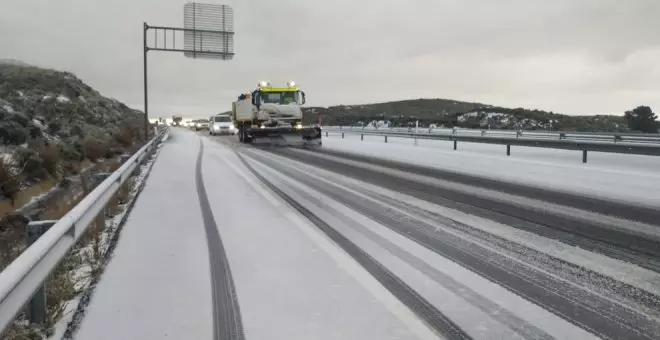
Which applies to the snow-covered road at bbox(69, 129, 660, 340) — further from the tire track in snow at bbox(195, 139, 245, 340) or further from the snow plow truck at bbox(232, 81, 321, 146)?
the snow plow truck at bbox(232, 81, 321, 146)

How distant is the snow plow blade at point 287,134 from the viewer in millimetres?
28934

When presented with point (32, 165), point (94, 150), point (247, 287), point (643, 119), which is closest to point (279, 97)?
point (94, 150)

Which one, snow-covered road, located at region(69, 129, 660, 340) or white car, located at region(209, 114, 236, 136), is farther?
white car, located at region(209, 114, 236, 136)

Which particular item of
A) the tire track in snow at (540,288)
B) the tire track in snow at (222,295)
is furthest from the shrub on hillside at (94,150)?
the tire track in snow at (540,288)

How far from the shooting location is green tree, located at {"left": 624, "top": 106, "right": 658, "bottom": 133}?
41.8m

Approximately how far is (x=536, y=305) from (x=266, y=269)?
250 cm

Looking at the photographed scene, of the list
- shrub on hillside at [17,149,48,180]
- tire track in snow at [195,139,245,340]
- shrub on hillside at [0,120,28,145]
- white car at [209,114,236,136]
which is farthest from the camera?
white car at [209,114,236,136]

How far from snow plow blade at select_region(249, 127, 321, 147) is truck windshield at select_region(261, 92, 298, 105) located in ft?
5.33

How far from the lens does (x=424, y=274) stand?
4.92 m

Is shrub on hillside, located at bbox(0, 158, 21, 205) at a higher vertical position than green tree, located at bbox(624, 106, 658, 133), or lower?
lower

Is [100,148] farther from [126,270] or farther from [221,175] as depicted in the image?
[126,270]

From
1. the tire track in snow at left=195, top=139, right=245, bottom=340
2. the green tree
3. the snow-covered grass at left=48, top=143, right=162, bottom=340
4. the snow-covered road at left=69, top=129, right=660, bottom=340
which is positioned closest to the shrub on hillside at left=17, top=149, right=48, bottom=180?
the snow-covered grass at left=48, top=143, right=162, bottom=340

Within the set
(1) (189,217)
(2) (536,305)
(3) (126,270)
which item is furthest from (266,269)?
(1) (189,217)

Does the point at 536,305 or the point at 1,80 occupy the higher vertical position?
the point at 1,80
